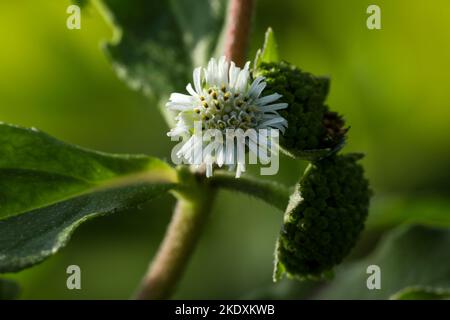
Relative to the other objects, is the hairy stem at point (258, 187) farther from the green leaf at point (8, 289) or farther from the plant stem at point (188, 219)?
the green leaf at point (8, 289)

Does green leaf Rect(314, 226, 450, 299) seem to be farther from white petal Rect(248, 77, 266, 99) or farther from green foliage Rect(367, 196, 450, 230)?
white petal Rect(248, 77, 266, 99)

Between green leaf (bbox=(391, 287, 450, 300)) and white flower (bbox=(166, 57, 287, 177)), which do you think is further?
green leaf (bbox=(391, 287, 450, 300))

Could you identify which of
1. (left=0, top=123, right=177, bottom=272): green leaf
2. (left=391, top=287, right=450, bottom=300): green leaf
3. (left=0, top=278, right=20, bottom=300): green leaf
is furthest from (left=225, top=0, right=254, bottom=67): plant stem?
(left=0, top=278, right=20, bottom=300): green leaf

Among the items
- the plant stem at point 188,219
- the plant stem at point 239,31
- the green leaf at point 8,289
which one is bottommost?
the green leaf at point 8,289

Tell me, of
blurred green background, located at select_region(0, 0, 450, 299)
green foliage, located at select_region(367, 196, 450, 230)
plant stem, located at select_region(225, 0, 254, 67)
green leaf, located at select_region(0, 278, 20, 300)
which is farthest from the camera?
blurred green background, located at select_region(0, 0, 450, 299)

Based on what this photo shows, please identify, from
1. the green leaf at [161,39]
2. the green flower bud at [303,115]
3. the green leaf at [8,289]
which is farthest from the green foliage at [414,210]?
the green leaf at [8,289]
